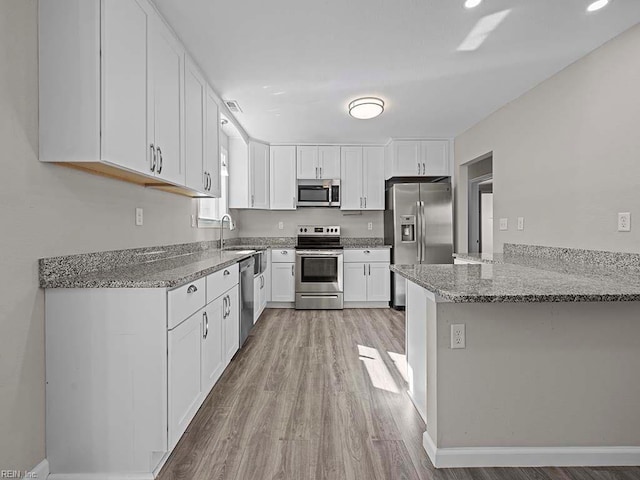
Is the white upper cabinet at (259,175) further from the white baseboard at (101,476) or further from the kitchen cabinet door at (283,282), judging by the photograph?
the white baseboard at (101,476)

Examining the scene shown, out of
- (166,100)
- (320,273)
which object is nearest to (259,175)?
(320,273)

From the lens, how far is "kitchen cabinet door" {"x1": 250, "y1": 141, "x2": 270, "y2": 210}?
5.07 metres

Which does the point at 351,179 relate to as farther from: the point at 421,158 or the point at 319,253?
the point at 319,253

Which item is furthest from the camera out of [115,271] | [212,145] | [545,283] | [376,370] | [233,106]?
[233,106]

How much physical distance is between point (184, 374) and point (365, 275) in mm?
3499

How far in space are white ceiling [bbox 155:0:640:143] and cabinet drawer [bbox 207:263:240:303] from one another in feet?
5.25

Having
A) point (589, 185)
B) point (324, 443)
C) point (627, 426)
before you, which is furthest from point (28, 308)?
point (589, 185)

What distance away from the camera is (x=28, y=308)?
1498 mm

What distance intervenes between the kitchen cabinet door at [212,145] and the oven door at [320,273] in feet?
6.57

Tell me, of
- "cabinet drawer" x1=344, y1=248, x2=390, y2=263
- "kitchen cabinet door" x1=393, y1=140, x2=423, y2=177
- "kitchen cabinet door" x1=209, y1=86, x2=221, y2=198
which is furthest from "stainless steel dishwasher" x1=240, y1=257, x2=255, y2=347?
"kitchen cabinet door" x1=393, y1=140, x2=423, y2=177

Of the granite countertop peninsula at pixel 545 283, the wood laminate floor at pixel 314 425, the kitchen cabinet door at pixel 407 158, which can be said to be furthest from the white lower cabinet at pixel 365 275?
the granite countertop peninsula at pixel 545 283

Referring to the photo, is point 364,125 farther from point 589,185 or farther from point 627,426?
point 627,426

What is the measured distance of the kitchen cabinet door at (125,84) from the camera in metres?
1.58

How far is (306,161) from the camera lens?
5305mm
